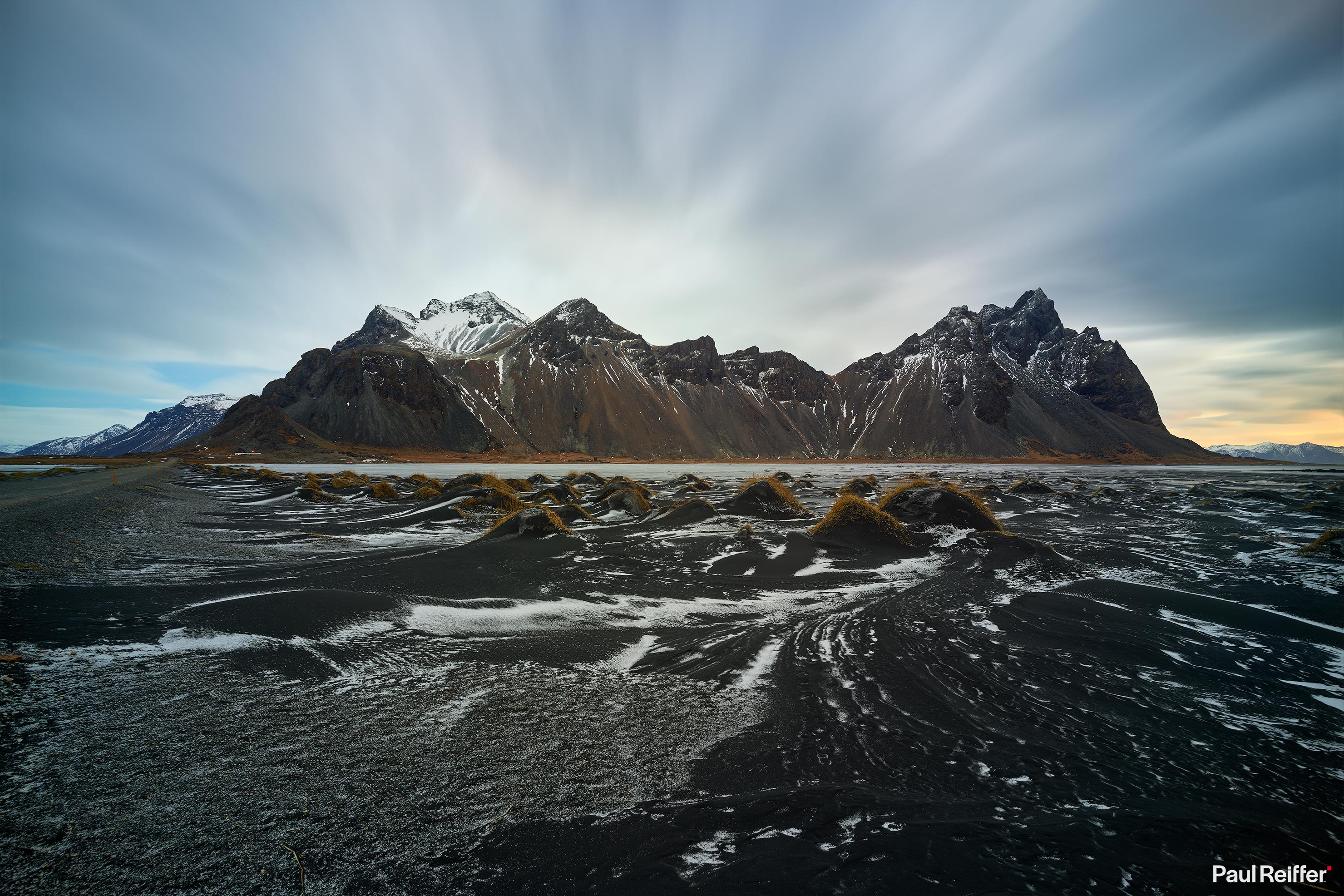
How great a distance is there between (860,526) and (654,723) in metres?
11.2

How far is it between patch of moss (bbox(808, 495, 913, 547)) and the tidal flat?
2143 millimetres

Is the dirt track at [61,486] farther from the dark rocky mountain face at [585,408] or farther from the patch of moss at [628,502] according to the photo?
the dark rocky mountain face at [585,408]

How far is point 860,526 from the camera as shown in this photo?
47.6 feet

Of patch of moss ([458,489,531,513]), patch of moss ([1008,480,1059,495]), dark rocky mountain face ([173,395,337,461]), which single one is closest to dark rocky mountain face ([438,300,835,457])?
dark rocky mountain face ([173,395,337,461])

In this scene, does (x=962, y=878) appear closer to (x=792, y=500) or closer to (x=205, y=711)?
(x=205, y=711)

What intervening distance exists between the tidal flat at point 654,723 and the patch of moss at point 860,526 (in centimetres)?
214

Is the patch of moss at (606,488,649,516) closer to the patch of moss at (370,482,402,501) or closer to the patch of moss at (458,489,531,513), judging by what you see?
the patch of moss at (458,489,531,513)

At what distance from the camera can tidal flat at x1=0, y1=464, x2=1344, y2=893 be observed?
304cm

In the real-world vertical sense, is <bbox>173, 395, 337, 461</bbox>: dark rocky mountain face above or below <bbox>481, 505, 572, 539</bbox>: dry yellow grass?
above

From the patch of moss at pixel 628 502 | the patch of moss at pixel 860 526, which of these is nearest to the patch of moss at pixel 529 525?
the patch of moss at pixel 628 502

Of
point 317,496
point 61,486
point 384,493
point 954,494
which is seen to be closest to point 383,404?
point 61,486

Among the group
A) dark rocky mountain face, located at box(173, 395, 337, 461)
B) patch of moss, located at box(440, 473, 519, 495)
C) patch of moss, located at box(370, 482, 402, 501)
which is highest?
dark rocky mountain face, located at box(173, 395, 337, 461)

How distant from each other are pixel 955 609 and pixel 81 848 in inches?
397

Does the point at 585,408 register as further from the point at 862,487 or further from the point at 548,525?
the point at 548,525
